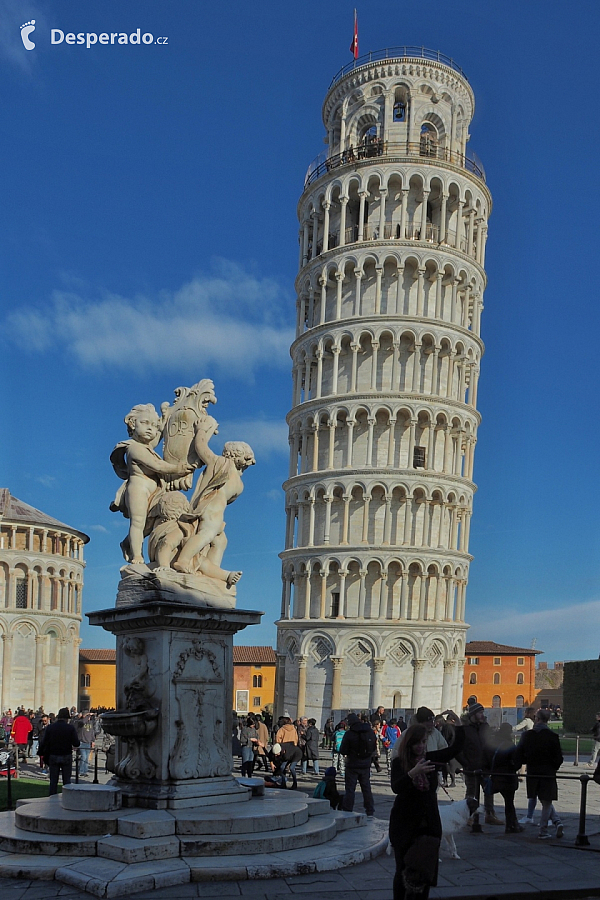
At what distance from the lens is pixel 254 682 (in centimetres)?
10325

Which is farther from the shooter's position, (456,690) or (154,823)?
(456,690)

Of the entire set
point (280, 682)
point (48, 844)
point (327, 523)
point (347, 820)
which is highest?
point (327, 523)

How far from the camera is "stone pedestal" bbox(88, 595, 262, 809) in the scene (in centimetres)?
1003

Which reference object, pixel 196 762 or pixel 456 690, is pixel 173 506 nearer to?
pixel 196 762

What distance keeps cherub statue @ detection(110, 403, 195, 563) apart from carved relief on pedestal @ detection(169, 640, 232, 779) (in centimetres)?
149

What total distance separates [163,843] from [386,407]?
44712mm

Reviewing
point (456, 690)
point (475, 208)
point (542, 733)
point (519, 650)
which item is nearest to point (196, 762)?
point (542, 733)

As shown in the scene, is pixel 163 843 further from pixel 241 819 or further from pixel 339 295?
pixel 339 295

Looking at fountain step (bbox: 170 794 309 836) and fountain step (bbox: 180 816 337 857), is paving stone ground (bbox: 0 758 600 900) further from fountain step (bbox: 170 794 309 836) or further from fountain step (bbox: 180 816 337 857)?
fountain step (bbox: 170 794 309 836)

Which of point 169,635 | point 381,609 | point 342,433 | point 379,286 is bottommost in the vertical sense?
point 381,609

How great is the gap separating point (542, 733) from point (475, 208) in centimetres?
4930

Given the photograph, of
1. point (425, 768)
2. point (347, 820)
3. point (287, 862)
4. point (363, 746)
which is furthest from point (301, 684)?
point (425, 768)

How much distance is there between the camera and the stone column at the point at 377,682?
50.3 metres

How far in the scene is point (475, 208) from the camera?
57.2m
